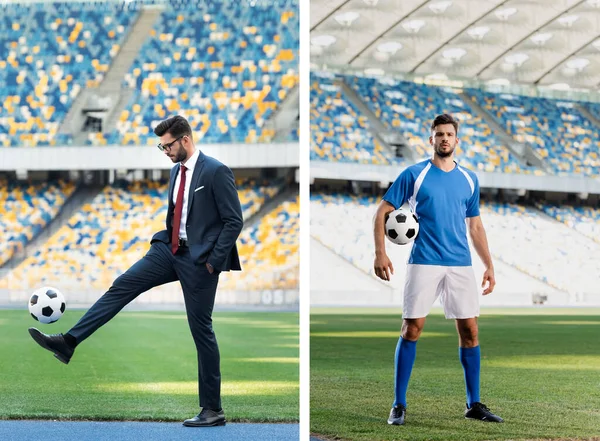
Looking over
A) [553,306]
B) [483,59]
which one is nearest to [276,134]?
[483,59]

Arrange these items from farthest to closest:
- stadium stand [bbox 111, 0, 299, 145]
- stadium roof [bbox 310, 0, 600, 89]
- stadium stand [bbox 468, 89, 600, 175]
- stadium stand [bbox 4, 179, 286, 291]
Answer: stadium stand [bbox 468, 89, 600, 175]
stadium stand [bbox 111, 0, 299, 145]
stadium stand [bbox 4, 179, 286, 291]
stadium roof [bbox 310, 0, 600, 89]

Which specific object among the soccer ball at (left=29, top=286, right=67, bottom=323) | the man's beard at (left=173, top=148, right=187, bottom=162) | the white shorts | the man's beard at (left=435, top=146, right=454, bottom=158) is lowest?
the soccer ball at (left=29, top=286, right=67, bottom=323)

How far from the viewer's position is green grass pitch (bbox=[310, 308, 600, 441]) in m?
3.74

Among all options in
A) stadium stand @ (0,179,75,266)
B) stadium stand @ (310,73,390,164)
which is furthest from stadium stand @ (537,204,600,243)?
stadium stand @ (0,179,75,266)

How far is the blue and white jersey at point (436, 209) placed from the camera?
375 centimetres

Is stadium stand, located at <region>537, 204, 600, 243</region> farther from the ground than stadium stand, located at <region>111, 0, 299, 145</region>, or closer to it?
closer to it

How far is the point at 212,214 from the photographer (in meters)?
3.69

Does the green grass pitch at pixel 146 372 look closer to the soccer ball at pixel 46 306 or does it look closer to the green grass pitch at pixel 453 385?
the green grass pitch at pixel 453 385

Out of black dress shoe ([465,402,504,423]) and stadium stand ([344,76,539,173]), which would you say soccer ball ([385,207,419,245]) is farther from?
stadium stand ([344,76,539,173])

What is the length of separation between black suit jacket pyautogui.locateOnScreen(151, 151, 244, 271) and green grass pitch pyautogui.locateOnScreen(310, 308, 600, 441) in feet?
2.99

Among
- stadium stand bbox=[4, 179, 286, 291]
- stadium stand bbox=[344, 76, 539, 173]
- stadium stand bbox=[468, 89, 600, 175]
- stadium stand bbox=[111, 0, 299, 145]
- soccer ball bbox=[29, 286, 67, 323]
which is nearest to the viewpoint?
soccer ball bbox=[29, 286, 67, 323]

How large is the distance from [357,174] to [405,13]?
5389mm

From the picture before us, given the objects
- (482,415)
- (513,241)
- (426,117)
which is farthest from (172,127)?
(426,117)

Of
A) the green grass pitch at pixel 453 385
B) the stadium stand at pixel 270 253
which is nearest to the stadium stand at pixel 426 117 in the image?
the stadium stand at pixel 270 253
